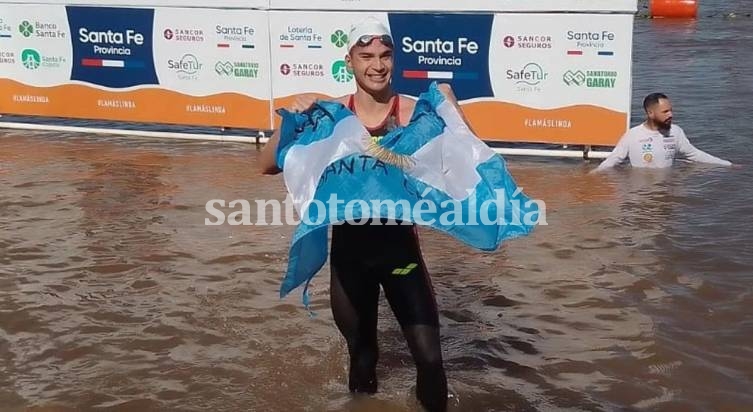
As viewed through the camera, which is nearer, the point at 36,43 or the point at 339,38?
the point at 339,38

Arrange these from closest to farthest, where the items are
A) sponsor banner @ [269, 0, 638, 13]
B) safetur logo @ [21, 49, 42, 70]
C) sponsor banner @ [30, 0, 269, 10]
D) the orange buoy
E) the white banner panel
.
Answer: sponsor banner @ [269, 0, 638, 13] < sponsor banner @ [30, 0, 269, 10] < the white banner panel < safetur logo @ [21, 49, 42, 70] < the orange buoy

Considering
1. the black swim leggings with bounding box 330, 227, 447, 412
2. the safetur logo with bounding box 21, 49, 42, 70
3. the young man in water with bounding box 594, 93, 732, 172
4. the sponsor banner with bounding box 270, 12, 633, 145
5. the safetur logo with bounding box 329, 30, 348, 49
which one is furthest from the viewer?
the safetur logo with bounding box 21, 49, 42, 70

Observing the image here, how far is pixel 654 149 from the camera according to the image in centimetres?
950

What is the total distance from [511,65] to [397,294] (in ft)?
20.6

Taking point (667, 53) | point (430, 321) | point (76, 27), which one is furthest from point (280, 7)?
point (667, 53)

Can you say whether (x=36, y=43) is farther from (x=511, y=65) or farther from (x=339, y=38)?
(x=511, y=65)

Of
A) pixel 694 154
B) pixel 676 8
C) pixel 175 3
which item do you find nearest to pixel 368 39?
pixel 694 154

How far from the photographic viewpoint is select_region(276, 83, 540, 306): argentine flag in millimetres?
4297

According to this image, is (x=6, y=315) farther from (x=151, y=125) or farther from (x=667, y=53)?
(x=667, y=53)

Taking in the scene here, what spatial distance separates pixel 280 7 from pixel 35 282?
516cm

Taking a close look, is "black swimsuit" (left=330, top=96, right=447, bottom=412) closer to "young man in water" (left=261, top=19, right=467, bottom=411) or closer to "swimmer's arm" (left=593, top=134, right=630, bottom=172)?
"young man in water" (left=261, top=19, right=467, bottom=411)

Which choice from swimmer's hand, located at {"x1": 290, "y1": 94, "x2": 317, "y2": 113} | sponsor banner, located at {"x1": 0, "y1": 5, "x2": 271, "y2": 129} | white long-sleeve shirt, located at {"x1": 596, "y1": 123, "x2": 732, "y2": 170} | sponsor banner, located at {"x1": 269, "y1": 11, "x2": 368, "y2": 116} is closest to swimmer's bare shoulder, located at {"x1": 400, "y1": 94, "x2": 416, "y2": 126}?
swimmer's hand, located at {"x1": 290, "y1": 94, "x2": 317, "y2": 113}

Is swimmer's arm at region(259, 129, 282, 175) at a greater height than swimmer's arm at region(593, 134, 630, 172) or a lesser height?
greater

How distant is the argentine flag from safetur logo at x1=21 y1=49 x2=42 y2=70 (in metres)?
8.85
